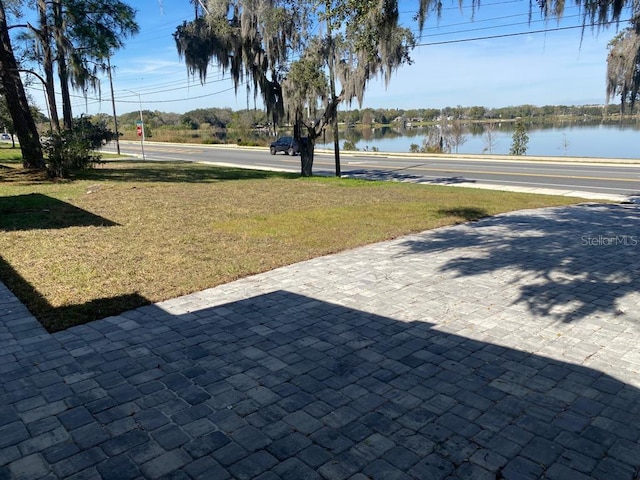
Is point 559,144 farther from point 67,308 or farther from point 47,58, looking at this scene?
point 67,308

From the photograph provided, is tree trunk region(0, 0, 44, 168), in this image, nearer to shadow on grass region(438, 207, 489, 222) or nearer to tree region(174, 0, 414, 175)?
tree region(174, 0, 414, 175)

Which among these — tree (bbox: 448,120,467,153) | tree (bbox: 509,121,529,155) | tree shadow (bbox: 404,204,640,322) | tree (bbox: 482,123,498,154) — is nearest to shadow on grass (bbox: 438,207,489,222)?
tree shadow (bbox: 404,204,640,322)

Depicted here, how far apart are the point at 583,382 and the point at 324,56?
52.3 ft

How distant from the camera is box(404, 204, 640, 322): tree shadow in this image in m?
5.43

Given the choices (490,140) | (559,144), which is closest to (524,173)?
(490,140)

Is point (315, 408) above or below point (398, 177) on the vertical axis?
below

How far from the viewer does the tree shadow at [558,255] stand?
5434 mm

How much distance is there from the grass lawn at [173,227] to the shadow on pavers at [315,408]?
1468 millimetres

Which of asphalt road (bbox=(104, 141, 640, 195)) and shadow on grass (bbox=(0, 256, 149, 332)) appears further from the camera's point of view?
asphalt road (bbox=(104, 141, 640, 195))

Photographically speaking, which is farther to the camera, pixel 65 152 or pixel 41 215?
pixel 65 152

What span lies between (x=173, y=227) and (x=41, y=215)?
11.1 ft

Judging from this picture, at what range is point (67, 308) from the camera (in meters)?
5.23

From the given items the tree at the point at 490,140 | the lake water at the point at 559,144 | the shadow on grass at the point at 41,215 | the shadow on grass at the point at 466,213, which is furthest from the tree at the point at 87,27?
the tree at the point at 490,140

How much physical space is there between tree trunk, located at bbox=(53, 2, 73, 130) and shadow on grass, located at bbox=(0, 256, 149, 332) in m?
15.3
